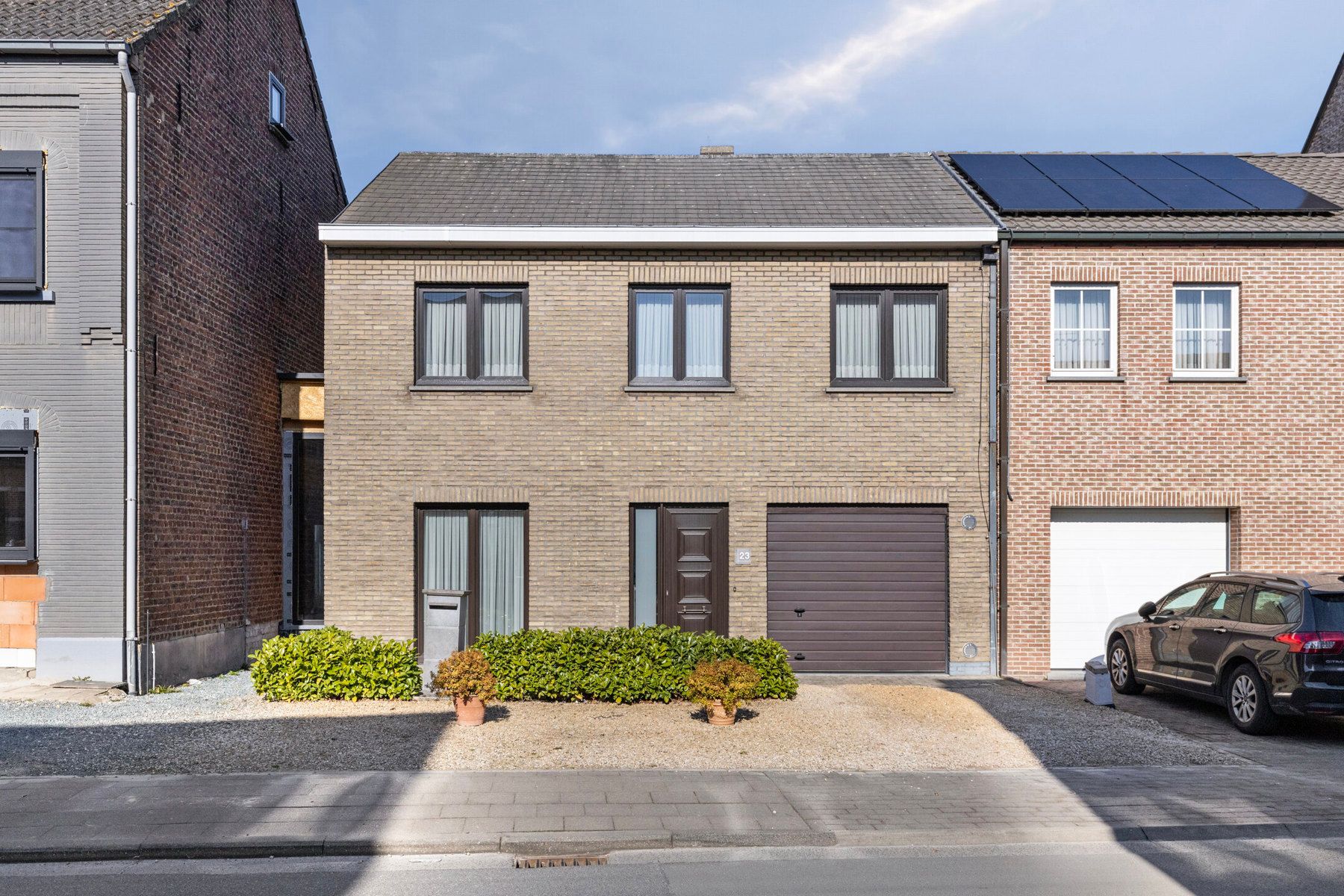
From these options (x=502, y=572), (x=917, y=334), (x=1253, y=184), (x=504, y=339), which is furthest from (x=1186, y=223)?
(x=502, y=572)

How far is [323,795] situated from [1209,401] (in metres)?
11.6

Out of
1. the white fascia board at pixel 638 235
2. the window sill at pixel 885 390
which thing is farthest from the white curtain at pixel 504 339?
the window sill at pixel 885 390

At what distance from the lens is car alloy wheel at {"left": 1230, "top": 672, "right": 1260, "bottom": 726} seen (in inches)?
375

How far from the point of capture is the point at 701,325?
42.2ft

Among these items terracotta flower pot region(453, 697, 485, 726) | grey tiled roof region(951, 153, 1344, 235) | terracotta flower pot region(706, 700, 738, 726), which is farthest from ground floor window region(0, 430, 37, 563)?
grey tiled roof region(951, 153, 1344, 235)

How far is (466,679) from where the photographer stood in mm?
8898

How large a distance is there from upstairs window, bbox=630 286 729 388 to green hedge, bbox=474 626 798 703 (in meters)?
3.79

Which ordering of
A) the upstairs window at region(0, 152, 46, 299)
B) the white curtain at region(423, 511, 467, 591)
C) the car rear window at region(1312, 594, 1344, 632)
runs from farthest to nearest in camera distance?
the white curtain at region(423, 511, 467, 591) < the upstairs window at region(0, 152, 46, 299) < the car rear window at region(1312, 594, 1344, 632)

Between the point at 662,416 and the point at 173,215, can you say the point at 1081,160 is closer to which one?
the point at 662,416

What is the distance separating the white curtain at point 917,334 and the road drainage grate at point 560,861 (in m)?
8.51

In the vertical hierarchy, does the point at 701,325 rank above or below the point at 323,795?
above

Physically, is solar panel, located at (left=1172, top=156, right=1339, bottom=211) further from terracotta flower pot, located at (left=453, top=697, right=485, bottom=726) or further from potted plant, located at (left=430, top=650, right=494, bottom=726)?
terracotta flower pot, located at (left=453, top=697, right=485, bottom=726)

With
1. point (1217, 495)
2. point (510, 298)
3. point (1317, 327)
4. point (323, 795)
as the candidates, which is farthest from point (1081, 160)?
point (323, 795)

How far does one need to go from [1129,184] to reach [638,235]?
7662 millimetres
